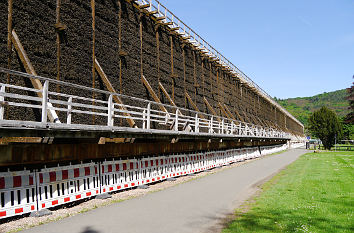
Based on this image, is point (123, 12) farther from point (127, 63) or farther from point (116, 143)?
point (116, 143)

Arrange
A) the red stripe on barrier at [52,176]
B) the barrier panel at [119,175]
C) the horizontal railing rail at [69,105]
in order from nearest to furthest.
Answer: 1. the horizontal railing rail at [69,105]
2. the red stripe on barrier at [52,176]
3. the barrier panel at [119,175]

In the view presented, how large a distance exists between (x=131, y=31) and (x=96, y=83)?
19.9ft

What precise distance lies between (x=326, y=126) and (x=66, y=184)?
54.9 meters

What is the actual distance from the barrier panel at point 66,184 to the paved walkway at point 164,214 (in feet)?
3.66

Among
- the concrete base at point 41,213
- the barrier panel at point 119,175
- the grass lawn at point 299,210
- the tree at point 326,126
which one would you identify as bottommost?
the grass lawn at point 299,210

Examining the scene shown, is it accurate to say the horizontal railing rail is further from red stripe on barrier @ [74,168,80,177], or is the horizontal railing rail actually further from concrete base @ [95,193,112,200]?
concrete base @ [95,193,112,200]

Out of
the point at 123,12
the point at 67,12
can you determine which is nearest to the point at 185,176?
the point at 67,12

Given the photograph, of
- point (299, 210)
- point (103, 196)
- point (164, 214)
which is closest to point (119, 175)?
point (103, 196)

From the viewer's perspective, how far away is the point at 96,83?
16.1m

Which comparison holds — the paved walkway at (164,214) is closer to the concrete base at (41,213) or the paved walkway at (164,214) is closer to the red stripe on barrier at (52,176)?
the concrete base at (41,213)

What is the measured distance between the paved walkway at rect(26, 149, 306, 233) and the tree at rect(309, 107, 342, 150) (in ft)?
162

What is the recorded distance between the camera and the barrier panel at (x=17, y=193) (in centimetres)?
712

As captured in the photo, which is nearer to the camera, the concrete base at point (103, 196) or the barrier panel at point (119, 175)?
the concrete base at point (103, 196)

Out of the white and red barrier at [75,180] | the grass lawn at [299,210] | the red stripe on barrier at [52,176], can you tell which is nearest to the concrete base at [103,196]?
the white and red barrier at [75,180]
